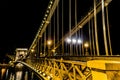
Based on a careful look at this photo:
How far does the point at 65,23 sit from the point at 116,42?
8.40m

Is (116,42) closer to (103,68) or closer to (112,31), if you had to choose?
(112,31)

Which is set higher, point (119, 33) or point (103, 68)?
point (119, 33)

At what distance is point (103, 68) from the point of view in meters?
1.82

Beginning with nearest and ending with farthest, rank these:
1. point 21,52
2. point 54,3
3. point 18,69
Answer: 1. point 54,3
2. point 18,69
3. point 21,52

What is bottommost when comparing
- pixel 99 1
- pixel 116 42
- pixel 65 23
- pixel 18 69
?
pixel 18 69

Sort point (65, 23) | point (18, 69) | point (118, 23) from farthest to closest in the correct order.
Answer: point (18, 69), point (65, 23), point (118, 23)

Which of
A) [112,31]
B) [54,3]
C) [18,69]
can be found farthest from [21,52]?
[112,31]

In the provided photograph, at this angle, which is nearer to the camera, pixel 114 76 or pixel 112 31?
pixel 114 76

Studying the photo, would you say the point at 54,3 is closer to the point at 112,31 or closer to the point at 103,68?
the point at 112,31

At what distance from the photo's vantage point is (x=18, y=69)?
1329 inches

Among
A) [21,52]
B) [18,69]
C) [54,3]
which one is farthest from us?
[21,52]

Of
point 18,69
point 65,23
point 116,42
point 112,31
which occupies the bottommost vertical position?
point 18,69

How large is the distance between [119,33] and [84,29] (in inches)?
184

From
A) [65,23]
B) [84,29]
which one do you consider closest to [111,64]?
[84,29]
